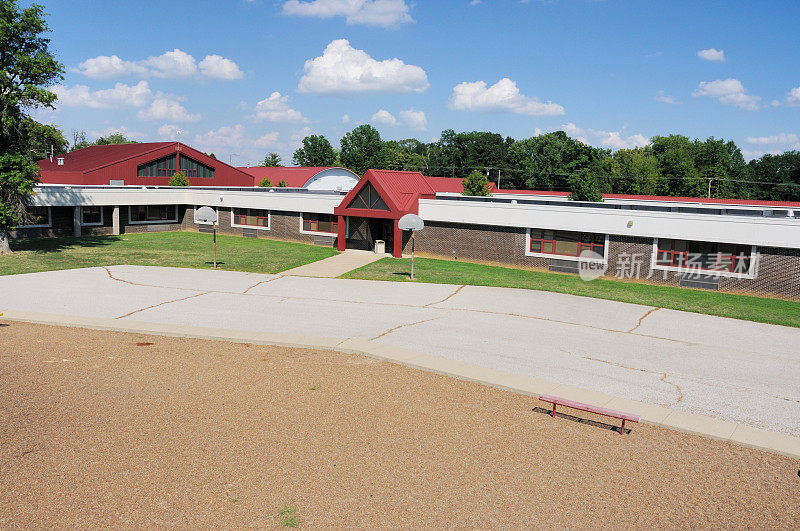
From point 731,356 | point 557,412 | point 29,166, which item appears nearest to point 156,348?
point 557,412

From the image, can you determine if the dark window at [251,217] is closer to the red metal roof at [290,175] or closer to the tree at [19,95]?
the tree at [19,95]

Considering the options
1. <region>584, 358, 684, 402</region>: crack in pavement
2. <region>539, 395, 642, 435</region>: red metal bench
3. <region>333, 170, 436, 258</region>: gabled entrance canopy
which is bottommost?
<region>584, 358, 684, 402</region>: crack in pavement

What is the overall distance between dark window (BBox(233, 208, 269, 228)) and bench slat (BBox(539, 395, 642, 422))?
3419cm

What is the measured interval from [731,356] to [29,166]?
107 feet

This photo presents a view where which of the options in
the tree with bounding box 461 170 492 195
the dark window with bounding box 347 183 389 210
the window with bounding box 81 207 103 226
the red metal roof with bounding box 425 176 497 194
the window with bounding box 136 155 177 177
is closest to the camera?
the dark window with bounding box 347 183 389 210

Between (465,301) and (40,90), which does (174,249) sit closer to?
(40,90)

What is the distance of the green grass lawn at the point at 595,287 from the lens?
71.4ft

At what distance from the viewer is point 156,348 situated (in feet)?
47.7

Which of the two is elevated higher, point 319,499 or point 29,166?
point 29,166

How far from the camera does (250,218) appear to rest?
43.0 metres

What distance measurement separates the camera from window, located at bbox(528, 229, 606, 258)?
28.6 meters

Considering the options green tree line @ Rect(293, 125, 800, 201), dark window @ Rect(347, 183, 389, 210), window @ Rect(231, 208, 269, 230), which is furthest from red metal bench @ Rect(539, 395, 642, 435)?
green tree line @ Rect(293, 125, 800, 201)

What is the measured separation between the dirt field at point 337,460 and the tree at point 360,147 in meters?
111

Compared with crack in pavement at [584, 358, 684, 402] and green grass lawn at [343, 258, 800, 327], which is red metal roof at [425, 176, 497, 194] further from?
crack in pavement at [584, 358, 684, 402]
